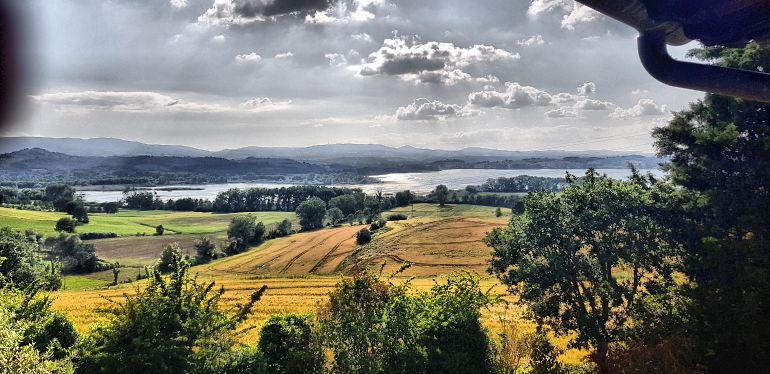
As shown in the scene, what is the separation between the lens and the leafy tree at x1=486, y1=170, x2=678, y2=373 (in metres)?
17.2

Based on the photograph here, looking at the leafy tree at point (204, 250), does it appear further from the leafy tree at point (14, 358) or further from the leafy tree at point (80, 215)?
the leafy tree at point (14, 358)

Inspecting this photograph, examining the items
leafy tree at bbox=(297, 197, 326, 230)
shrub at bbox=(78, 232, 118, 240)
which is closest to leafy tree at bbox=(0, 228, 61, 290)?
shrub at bbox=(78, 232, 118, 240)

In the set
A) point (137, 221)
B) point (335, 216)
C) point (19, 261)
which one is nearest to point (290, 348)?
point (19, 261)

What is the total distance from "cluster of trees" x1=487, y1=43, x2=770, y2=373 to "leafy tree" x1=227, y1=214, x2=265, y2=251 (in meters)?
78.5

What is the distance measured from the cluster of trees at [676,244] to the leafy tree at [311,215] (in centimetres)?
9382

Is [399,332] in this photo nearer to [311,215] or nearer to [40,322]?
[40,322]

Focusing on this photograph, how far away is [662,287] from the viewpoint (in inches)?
690

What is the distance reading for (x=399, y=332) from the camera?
1389 centimetres

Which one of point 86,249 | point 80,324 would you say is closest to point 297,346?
point 80,324

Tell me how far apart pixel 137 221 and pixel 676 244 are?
13238 cm

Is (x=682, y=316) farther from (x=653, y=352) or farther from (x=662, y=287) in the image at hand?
(x=653, y=352)

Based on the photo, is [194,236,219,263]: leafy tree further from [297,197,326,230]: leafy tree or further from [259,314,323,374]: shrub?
[259,314,323,374]: shrub

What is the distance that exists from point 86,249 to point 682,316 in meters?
85.3

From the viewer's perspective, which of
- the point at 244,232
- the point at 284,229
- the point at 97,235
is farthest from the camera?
the point at 284,229
